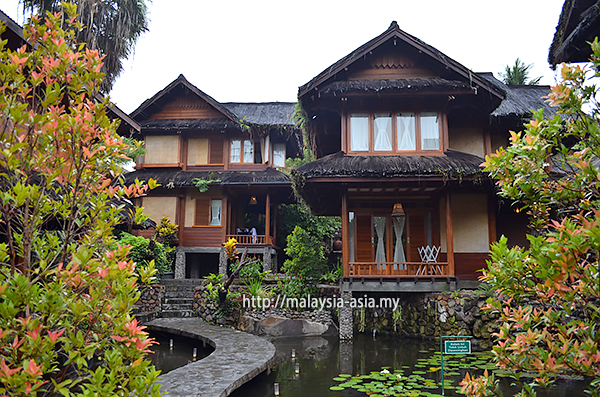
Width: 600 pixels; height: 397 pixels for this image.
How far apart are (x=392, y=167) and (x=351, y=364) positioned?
544 centimetres

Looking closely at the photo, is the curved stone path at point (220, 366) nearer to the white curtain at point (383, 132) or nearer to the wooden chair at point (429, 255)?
the wooden chair at point (429, 255)

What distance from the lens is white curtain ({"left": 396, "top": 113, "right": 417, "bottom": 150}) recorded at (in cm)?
1304

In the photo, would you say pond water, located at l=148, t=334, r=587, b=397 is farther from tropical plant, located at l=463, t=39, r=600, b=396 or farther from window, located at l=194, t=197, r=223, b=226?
window, located at l=194, t=197, r=223, b=226

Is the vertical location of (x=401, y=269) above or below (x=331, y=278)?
above

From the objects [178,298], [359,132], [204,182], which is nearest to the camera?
[359,132]

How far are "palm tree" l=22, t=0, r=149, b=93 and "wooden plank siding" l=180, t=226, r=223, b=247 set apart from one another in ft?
25.0

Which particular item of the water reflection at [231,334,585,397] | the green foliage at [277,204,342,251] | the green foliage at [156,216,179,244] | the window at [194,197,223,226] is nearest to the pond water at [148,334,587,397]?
the water reflection at [231,334,585,397]

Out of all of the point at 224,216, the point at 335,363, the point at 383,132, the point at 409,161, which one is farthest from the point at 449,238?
the point at 224,216

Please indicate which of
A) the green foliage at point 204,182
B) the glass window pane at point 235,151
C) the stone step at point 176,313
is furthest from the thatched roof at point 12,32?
the glass window pane at point 235,151

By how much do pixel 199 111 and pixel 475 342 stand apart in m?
16.6

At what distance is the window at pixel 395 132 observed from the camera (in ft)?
42.7

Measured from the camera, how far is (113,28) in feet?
57.4

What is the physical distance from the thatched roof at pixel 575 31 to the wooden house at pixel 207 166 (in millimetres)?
13143

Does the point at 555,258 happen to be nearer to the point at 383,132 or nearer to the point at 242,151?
the point at 383,132
